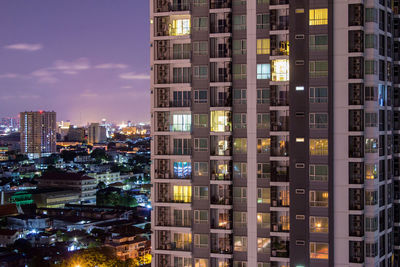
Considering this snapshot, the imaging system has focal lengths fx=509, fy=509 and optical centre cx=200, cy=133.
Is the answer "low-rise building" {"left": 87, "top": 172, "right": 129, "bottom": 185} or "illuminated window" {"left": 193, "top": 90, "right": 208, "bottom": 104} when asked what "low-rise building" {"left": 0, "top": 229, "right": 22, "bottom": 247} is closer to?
"illuminated window" {"left": 193, "top": 90, "right": 208, "bottom": 104}

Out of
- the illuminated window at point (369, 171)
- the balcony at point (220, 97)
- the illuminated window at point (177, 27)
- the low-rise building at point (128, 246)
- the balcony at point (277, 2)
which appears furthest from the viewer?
the low-rise building at point (128, 246)

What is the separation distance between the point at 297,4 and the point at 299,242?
9.73m

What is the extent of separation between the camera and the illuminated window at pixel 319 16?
2062 cm

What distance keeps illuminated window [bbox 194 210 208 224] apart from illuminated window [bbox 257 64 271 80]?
6.28 metres

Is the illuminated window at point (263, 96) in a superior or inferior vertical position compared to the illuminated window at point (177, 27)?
inferior

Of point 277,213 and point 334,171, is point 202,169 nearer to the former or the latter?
point 277,213

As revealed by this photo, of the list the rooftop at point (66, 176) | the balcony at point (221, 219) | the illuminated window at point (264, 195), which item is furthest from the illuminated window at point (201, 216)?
the rooftop at point (66, 176)

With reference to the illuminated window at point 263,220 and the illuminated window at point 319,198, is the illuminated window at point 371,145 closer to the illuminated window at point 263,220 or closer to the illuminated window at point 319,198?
the illuminated window at point 319,198

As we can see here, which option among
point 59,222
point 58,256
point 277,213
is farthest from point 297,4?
point 59,222

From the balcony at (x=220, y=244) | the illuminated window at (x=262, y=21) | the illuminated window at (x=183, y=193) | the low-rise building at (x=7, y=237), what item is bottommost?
the low-rise building at (x=7, y=237)

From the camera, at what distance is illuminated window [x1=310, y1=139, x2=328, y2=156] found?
20703 millimetres

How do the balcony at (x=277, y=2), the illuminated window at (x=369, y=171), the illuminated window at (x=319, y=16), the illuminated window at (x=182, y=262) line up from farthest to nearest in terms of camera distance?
the illuminated window at (x=182, y=262) → the balcony at (x=277, y=2) → the illuminated window at (x=369, y=171) → the illuminated window at (x=319, y=16)

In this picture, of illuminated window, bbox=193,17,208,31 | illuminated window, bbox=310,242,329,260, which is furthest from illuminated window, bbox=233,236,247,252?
illuminated window, bbox=193,17,208,31

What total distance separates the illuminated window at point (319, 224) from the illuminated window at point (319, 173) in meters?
1.58
